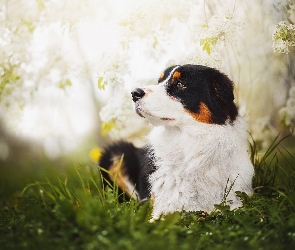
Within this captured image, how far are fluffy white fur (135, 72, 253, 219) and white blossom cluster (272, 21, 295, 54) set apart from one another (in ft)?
3.07

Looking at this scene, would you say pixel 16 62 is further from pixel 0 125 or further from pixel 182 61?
pixel 182 61

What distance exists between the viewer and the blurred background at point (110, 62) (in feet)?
11.9

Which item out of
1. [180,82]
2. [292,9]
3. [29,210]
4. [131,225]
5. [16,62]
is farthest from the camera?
[16,62]

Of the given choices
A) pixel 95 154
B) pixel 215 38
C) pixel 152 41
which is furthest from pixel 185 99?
pixel 95 154

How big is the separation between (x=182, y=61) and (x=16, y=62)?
1521 mm

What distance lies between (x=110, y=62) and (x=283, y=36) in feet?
4.68

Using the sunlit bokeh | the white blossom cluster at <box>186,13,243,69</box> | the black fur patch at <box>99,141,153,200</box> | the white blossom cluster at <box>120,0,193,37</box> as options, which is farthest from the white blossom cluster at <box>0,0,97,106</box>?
the white blossom cluster at <box>186,13,243,69</box>

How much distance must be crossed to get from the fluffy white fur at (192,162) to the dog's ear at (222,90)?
0.17 meters

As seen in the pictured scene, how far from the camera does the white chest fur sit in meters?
2.92

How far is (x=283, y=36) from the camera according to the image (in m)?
3.58

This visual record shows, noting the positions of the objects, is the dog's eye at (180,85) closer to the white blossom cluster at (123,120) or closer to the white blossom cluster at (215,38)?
the white blossom cluster at (215,38)

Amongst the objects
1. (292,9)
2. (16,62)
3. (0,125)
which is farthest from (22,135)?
(292,9)

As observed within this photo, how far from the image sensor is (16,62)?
13.2 ft

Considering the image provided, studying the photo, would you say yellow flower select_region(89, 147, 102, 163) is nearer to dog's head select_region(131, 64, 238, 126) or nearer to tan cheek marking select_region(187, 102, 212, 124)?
dog's head select_region(131, 64, 238, 126)
